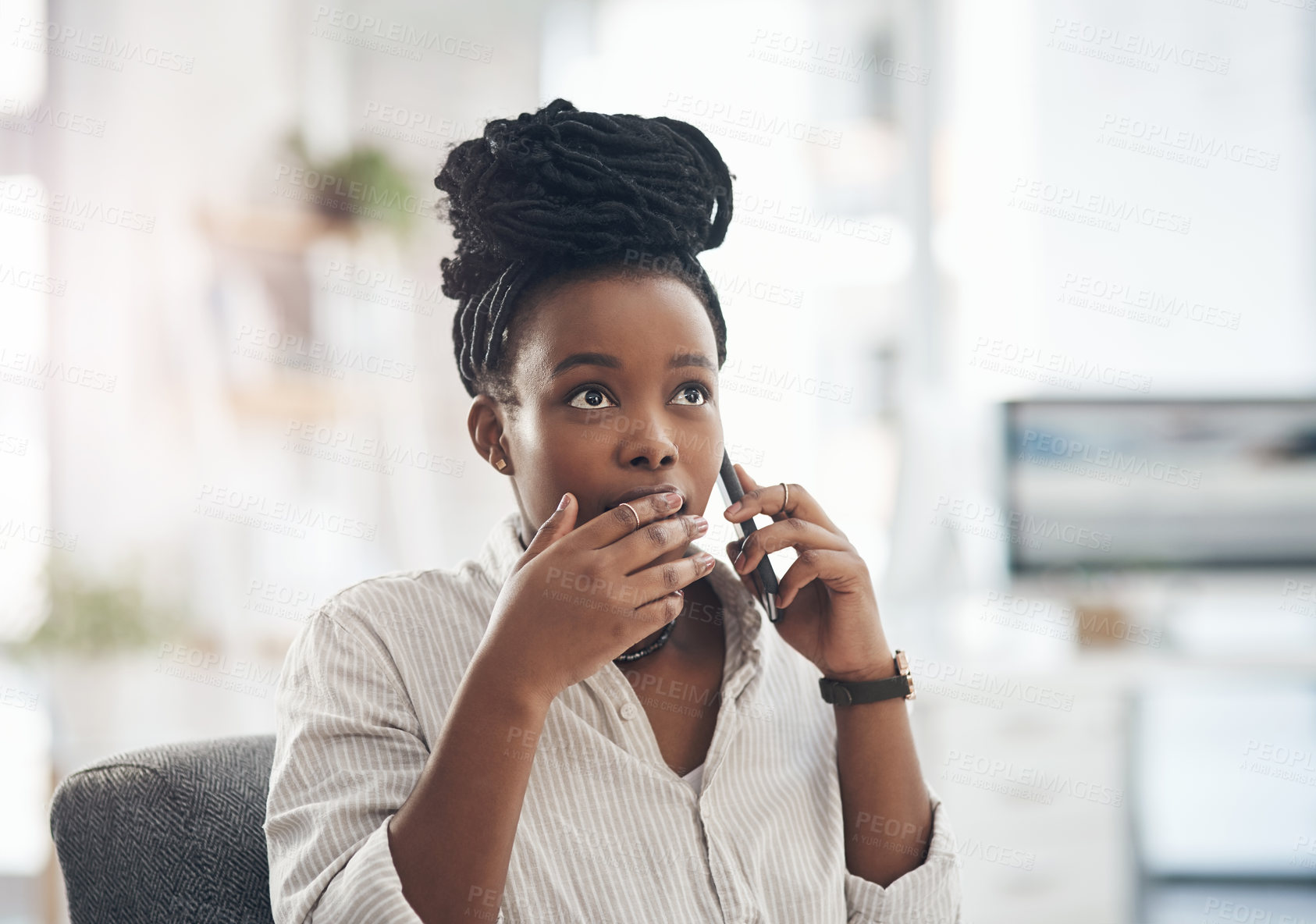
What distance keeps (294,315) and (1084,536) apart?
215 centimetres

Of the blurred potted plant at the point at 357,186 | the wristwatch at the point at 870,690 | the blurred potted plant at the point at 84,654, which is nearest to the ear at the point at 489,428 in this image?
the wristwatch at the point at 870,690

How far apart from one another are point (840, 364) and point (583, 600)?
2423mm

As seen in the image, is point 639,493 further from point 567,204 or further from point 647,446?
point 567,204

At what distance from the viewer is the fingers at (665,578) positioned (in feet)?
2.52

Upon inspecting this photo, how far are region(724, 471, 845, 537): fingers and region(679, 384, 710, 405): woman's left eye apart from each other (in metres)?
0.08

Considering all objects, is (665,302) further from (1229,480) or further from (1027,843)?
(1229,480)

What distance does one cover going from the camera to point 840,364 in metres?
3.06

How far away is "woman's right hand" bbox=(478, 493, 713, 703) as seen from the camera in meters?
0.75

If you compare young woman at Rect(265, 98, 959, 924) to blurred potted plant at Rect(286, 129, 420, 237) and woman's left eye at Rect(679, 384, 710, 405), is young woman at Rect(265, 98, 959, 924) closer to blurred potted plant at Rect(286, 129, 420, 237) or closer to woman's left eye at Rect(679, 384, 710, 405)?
woman's left eye at Rect(679, 384, 710, 405)

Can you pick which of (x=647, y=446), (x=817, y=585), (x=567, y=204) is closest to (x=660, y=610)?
(x=647, y=446)

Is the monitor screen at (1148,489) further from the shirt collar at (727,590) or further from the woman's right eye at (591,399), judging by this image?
the woman's right eye at (591,399)

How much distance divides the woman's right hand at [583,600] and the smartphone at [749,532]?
0.14 m

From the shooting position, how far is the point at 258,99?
2.80 metres

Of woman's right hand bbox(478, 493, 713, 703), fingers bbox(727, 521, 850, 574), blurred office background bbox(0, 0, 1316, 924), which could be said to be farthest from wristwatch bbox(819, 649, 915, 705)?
blurred office background bbox(0, 0, 1316, 924)
